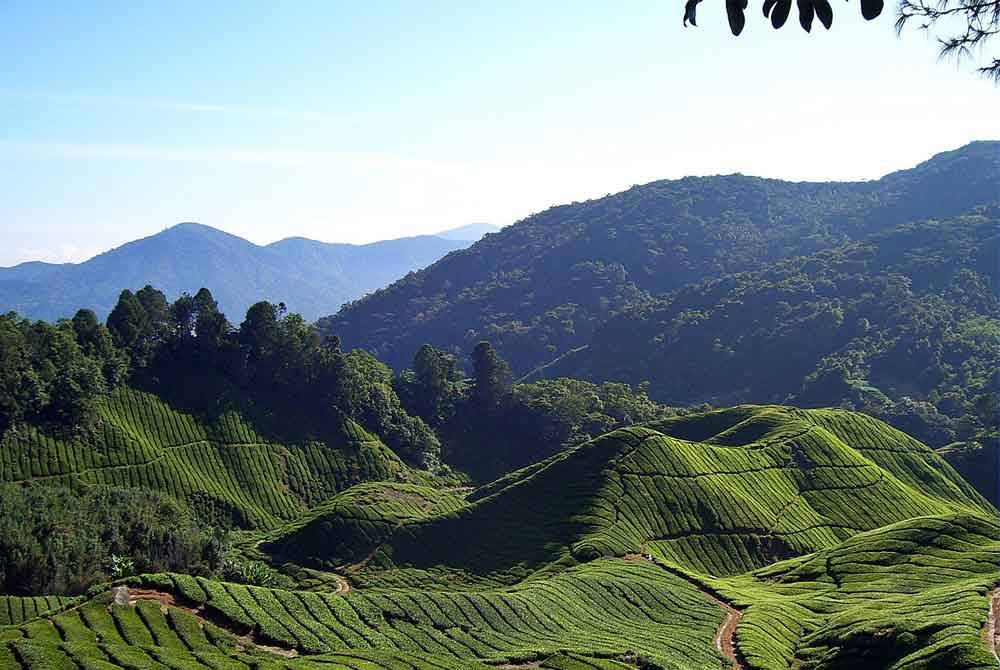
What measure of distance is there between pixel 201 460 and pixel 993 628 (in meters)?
79.0

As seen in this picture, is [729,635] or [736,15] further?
[729,635]

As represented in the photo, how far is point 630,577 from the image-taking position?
5681 cm

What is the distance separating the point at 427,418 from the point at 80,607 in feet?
294

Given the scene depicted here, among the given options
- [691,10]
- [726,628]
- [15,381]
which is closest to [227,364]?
[15,381]

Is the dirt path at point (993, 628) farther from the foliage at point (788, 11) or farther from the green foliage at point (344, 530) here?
the green foliage at point (344, 530)

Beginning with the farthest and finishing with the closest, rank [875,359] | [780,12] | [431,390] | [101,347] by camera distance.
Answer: [875,359]
[431,390]
[101,347]
[780,12]

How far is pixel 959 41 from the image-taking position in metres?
12.7

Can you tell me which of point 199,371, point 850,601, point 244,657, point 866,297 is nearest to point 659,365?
point 866,297

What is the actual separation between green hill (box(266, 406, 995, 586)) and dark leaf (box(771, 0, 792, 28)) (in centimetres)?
5913

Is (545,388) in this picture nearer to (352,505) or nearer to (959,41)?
(352,505)

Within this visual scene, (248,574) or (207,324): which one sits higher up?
(207,324)

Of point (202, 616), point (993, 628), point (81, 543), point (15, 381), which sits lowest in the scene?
point (993, 628)

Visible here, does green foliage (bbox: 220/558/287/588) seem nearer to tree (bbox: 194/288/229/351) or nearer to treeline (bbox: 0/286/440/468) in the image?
treeline (bbox: 0/286/440/468)

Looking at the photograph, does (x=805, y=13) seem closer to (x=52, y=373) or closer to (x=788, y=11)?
(x=788, y=11)
